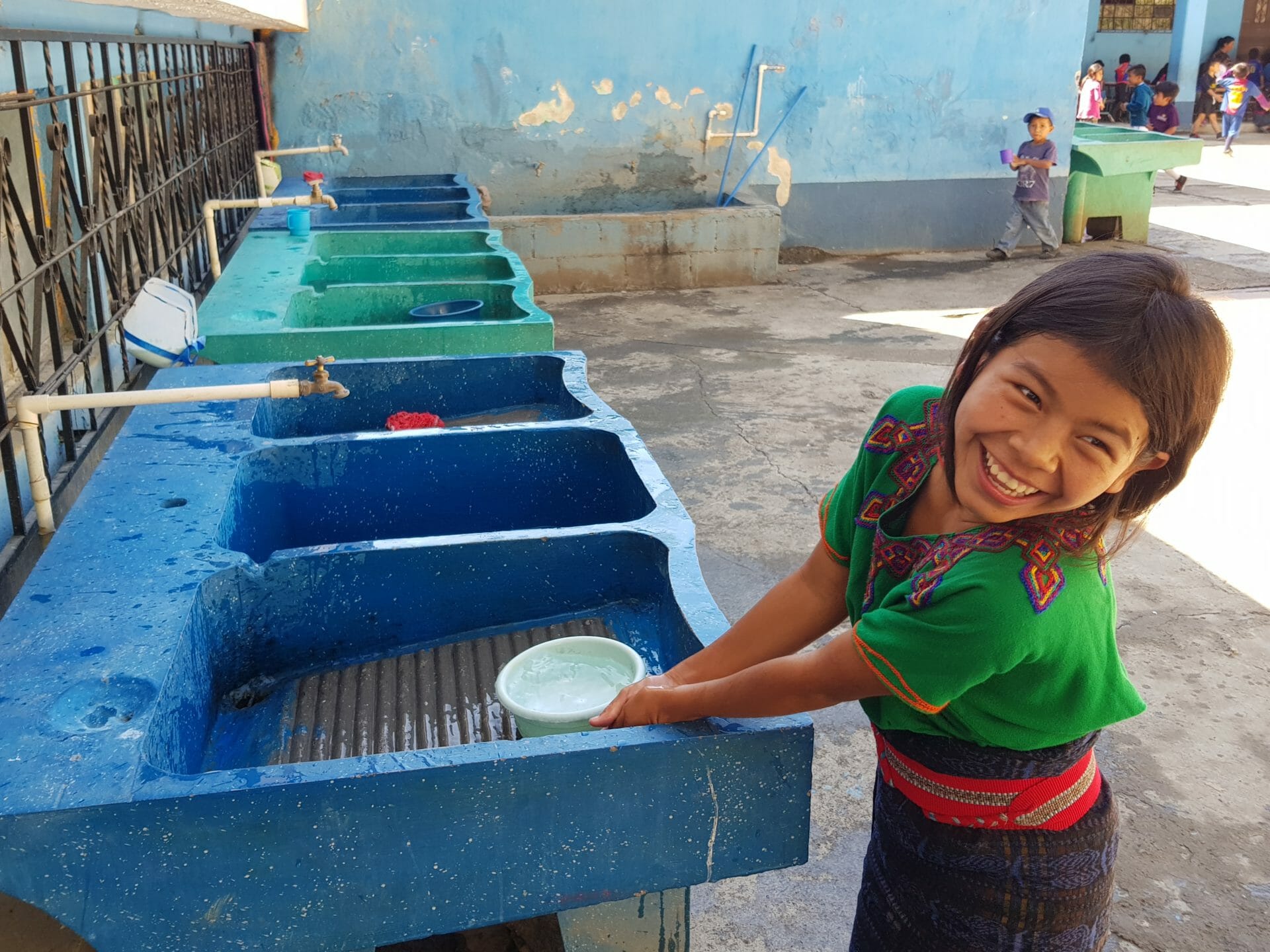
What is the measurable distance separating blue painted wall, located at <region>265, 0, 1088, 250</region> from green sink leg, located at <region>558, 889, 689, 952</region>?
792 cm

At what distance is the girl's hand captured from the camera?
1412 millimetres

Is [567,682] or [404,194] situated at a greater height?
[404,194]

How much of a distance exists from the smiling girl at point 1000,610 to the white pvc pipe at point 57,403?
106 cm

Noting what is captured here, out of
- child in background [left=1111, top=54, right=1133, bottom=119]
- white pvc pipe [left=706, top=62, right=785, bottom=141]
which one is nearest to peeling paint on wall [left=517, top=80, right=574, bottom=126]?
white pvc pipe [left=706, top=62, right=785, bottom=141]

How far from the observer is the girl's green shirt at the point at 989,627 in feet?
3.72

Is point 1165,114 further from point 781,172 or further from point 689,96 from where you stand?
point 689,96

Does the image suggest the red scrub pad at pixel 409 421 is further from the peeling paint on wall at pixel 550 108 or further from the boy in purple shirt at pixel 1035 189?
the boy in purple shirt at pixel 1035 189

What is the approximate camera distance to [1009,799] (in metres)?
1.32

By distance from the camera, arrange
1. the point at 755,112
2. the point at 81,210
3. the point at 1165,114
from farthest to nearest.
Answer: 1. the point at 1165,114
2. the point at 755,112
3. the point at 81,210

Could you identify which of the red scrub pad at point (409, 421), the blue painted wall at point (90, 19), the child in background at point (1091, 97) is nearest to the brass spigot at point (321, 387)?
the red scrub pad at point (409, 421)

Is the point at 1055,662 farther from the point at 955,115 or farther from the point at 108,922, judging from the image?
the point at 955,115

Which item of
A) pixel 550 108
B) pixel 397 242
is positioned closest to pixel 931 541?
pixel 397 242

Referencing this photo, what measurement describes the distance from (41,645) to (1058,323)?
1462 mm

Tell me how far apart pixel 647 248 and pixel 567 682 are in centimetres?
715
